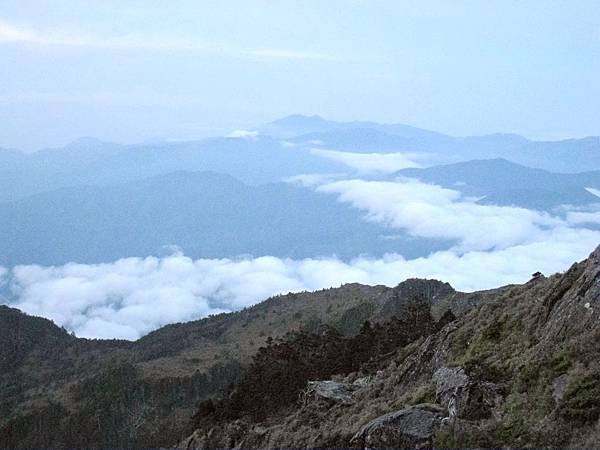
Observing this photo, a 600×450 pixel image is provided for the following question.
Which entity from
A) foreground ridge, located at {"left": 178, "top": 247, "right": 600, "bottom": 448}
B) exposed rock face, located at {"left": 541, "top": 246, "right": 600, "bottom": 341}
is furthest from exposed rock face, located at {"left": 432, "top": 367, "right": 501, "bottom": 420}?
exposed rock face, located at {"left": 541, "top": 246, "right": 600, "bottom": 341}

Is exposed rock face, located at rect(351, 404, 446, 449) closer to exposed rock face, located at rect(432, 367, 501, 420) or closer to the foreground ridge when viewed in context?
the foreground ridge

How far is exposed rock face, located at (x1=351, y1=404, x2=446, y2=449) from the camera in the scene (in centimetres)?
Result: 1899

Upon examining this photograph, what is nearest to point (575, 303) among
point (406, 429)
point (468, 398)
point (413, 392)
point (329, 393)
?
point (468, 398)

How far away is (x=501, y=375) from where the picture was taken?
2170cm

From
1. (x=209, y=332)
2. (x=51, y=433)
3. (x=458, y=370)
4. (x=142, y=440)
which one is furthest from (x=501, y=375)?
(x=209, y=332)

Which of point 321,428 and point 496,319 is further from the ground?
point 496,319

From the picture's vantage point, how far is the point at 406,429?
19.5 meters

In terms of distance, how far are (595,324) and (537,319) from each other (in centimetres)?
608

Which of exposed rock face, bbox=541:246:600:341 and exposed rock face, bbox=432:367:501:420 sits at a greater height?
exposed rock face, bbox=541:246:600:341

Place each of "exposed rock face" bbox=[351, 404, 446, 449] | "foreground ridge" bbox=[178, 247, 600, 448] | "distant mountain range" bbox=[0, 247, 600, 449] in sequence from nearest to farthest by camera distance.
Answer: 1. "foreground ridge" bbox=[178, 247, 600, 448]
2. "distant mountain range" bbox=[0, 247, 600, 449]
3. "exposed rock face" bbox=[351, 404, 446, 449]

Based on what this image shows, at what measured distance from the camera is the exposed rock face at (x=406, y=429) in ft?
62.3

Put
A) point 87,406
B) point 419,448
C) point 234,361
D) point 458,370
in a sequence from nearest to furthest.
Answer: point 419,448
point 458,370
point 87,406
point 234,361

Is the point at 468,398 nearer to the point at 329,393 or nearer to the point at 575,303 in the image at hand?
the point at 575,303

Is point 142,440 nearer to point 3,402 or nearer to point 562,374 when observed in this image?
point 3,402
